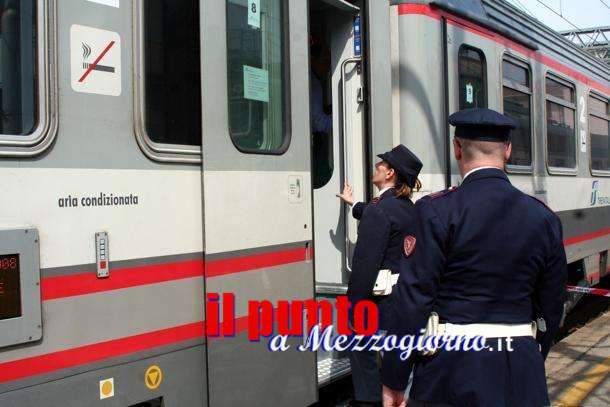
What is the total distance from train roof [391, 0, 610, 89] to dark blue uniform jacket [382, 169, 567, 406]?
248cm

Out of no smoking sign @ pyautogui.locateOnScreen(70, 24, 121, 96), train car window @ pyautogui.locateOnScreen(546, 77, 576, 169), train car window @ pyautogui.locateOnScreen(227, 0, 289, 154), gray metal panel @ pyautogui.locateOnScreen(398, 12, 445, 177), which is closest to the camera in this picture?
no smoking sign @ pyautogui.locateOnScreen(70, 24, 121, 96)

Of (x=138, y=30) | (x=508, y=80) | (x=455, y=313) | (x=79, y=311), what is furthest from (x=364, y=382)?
(x=508, y=80)

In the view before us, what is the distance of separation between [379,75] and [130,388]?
2539 millimetres

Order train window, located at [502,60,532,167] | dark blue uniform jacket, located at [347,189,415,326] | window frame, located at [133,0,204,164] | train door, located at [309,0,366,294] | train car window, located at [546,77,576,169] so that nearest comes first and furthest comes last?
window frame, located at [133,0,204,164] → dark blue uniform jacket, located at [347,189,415,326] → train door, located at [309,0,366,294] → train window, located at [502,60,532,167] → train car window, located at [546,77,576,169]

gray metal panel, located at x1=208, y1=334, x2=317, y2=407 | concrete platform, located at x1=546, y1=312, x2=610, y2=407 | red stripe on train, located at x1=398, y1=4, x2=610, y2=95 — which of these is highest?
red stripe on train, located at x1=398, y1=4, x2=610, y2=95

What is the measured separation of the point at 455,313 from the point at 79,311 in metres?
1.43

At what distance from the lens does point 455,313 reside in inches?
92.4

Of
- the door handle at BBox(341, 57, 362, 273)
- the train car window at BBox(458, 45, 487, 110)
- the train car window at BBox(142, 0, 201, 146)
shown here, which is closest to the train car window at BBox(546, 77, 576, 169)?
the train car window at BBox(458, 45, 487, 110)

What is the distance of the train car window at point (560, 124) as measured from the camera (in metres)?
6.52

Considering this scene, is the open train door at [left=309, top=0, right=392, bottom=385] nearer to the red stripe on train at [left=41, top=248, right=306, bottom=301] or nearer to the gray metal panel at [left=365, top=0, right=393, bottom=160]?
the gray metal panel at [left=365, top=0, right=393, bottom=160]

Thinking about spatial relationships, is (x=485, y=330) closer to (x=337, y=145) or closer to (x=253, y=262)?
(x=253, y=262)

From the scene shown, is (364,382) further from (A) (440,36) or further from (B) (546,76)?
(B) (546,76)

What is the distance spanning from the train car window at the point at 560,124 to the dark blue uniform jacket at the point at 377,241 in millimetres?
3310

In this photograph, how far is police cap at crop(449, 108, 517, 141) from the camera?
2334mm
